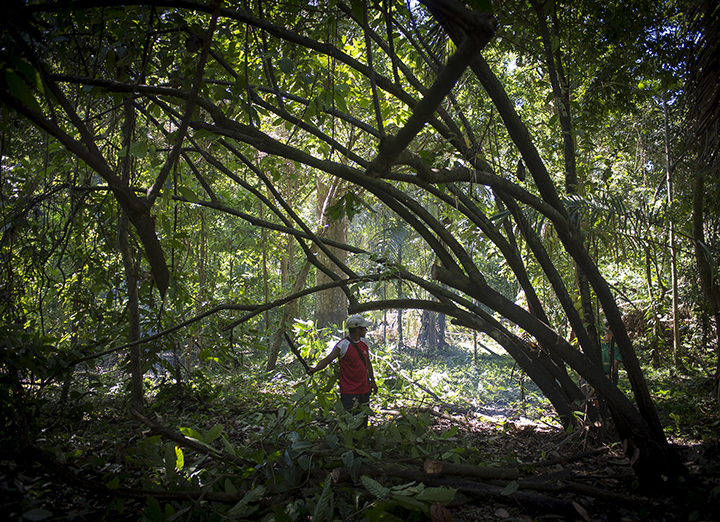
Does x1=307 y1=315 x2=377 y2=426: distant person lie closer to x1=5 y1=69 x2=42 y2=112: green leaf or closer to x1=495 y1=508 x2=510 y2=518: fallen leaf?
x1=495 y1=508 x2=510 y2=518: fallen leaf

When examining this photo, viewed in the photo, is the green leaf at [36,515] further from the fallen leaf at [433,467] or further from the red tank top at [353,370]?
the red tank top at [353,370]

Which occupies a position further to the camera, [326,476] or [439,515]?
[326,476]

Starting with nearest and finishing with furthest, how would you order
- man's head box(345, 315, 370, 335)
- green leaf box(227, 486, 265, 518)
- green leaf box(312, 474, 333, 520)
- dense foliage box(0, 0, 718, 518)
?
1. green leaf box(312, 474, 333, 520)
2. green leaf box(227, 486, 265, 518)
3. dense foliage box(0, 0, 718, 518)
4. man's head box(345, 315, 370, 335)

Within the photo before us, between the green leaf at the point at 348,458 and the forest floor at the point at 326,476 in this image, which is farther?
the green leaf at the point at 348,458

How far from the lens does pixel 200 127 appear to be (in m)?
2.59

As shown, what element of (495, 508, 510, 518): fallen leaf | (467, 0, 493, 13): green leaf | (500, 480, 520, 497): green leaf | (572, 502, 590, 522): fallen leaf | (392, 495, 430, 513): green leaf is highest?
(467, 0, 493, 13): green leaf

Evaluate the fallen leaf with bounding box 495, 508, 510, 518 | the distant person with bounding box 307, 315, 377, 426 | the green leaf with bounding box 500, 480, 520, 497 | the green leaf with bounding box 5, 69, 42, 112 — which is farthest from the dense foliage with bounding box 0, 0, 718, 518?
the distant person with bounding box 307, 315, 377, 426


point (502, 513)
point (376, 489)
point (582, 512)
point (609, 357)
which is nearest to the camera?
point (376, 489)

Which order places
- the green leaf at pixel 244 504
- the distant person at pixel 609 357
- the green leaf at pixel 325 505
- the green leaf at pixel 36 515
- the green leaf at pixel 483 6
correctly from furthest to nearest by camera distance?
the distant person at pixel 609 357
the green leaf at pixel 244 504
the green leaf at pixel 325 505
the green leaf at pixel 36 515
the green leaf at pixel 483 6

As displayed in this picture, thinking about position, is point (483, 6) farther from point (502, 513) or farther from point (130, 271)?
point (130, 271)

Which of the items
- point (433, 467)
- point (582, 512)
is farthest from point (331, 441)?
point (582, 512)

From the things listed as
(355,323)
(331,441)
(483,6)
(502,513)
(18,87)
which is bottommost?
(502,513)

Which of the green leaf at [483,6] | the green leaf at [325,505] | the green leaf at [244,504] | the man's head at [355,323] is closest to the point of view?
the green leaf at [483,6]

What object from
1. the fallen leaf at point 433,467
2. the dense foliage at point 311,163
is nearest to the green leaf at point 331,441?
the dense foliage at point 311,163
